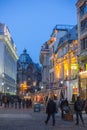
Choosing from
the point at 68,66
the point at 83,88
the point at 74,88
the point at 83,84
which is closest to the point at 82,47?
the point at 83,84

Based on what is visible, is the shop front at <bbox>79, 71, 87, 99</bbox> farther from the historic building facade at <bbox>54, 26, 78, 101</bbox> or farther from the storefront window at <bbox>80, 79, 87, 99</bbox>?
the historic building facade at <bbox>54, 26, 78, 101</bbox>

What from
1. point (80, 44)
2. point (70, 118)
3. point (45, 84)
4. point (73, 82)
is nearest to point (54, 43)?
point (45, 84)

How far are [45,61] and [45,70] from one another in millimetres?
2896

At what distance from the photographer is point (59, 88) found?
8012 centimetres

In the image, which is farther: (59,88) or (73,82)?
(59,88)

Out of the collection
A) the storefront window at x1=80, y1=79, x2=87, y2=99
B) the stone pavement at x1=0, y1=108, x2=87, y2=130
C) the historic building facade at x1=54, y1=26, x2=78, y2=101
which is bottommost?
the stone pavement at x1=0, y1=108, x2=87, y2=130

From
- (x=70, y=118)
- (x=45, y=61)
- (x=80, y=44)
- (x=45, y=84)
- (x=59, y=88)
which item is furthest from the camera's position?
(x=45, y=61)

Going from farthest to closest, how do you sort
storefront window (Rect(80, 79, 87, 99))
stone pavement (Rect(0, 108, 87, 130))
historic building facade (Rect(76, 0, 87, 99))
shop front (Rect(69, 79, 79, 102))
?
shop front (Rect(69, 79, 79, 102)) → historic building facade (Rect(76, 0, 87, 99)) → storefront window (Rect(80, 79, 87, 99)) → stone pavement (Rect(0, 108, 87, 130))

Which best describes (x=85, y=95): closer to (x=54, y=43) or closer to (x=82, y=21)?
(x=82, y=21)

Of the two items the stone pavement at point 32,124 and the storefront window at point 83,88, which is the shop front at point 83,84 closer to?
the storefront window at point 83,88

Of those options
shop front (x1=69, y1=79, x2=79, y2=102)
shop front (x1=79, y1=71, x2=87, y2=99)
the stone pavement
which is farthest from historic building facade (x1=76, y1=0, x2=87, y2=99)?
the stone pavement

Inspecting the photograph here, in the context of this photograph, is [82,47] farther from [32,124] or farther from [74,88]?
[32,124]

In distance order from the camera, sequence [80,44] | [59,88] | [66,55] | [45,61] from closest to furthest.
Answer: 1. [80,44]
2. [66,55]
3. [59,88]
4. [45,61]

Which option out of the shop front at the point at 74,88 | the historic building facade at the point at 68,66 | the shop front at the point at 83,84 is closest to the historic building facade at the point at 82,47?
the shop front at the point at 83,84
